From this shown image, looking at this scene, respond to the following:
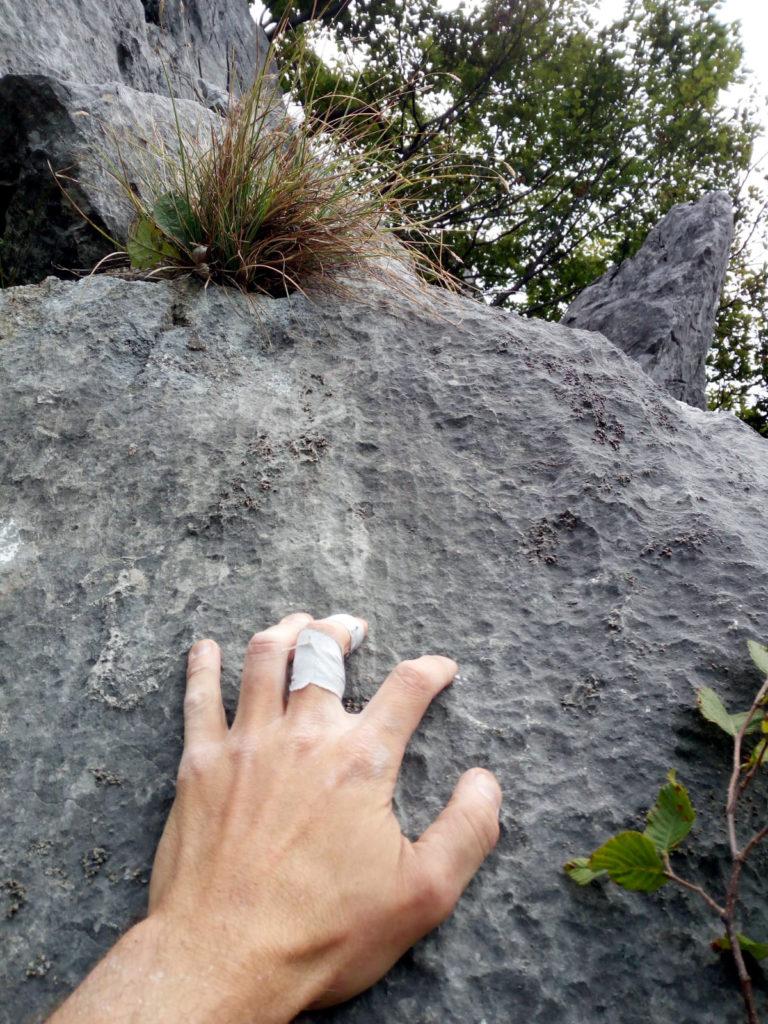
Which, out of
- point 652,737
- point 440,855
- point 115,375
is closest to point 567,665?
point 652,737

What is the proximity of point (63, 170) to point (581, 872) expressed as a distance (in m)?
2.73

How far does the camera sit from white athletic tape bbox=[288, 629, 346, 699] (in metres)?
1.37

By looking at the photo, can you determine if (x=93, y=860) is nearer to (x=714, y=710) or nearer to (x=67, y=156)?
(x=714, y=710)

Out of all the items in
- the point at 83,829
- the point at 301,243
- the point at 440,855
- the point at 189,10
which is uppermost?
the point at 189,10

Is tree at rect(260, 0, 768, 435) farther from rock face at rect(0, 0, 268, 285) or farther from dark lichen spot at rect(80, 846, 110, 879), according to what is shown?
dark lichen spot at rect(80, 846, 110, 879)

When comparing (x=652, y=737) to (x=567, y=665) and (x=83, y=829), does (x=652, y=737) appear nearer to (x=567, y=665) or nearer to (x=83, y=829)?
(x=567, y=665)

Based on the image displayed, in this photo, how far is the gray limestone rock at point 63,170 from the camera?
2.71 m

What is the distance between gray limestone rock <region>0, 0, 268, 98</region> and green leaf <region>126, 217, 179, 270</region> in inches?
23.9

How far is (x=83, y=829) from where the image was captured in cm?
133

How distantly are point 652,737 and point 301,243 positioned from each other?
5.90ft

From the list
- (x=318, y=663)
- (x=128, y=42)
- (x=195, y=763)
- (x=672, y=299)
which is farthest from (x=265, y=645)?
(x=128, y=42)

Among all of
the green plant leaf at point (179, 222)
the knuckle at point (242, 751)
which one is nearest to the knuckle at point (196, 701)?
the knuckle at point (242, 751)

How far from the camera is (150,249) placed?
2.43 m

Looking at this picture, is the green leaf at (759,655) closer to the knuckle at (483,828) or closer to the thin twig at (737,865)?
the thin twig at (737,865)
